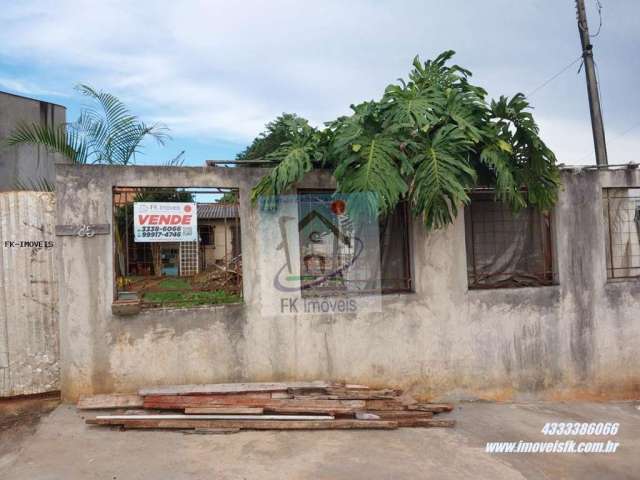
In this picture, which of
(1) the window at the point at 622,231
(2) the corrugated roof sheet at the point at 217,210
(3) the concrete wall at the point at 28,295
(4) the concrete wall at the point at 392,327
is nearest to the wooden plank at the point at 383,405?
(4) the concrete wall at the point at 392,327

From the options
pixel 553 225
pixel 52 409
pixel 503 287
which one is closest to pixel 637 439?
pixel 503 287

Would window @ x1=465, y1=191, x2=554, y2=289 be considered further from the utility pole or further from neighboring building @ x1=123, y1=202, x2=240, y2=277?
the utility pole

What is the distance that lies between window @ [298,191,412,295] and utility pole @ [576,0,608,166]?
6719 mm

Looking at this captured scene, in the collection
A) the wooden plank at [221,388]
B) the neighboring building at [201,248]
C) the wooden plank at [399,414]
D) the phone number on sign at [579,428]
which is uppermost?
the neighboring building at [201,248]

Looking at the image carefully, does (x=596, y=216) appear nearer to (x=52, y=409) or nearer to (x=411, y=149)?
(x=411, y=149)

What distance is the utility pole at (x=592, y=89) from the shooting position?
31.4 feet

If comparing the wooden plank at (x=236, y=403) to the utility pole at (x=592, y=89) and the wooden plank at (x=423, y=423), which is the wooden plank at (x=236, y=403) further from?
the utility pole at (x=592, y=89)

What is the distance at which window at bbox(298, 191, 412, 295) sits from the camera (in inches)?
195

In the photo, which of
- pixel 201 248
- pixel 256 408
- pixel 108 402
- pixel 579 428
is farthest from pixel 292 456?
pixel 579 428

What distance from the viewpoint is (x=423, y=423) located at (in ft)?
14.3

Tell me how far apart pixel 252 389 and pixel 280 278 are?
1.14m

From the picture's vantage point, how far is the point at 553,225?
5.45 meters

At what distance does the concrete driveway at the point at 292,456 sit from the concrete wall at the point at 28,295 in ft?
1.88

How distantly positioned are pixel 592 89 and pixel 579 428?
7.93 metres
